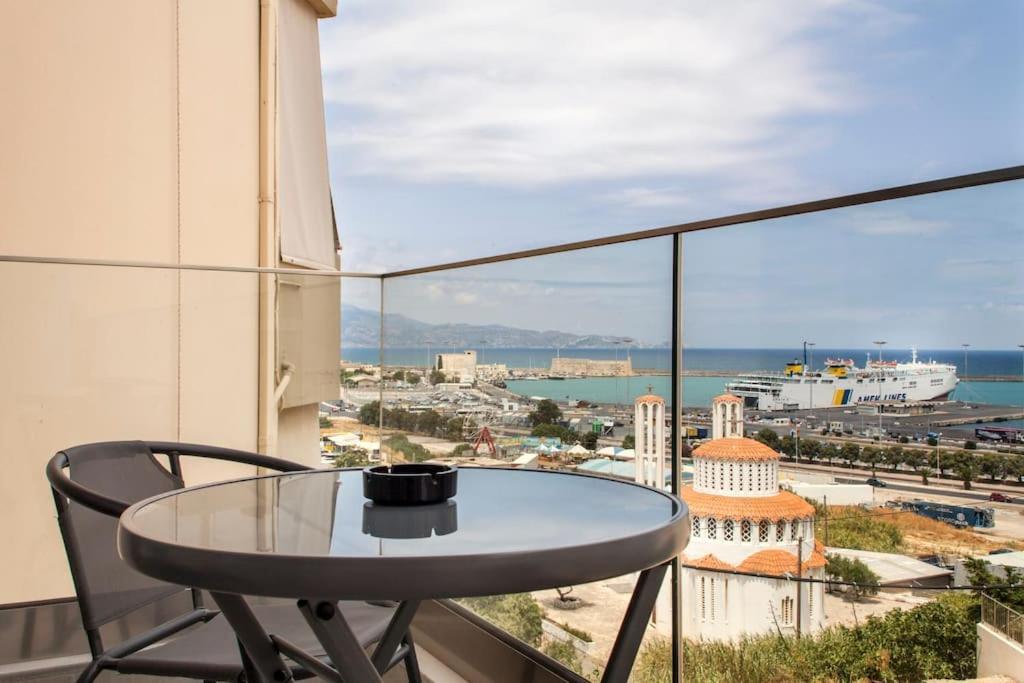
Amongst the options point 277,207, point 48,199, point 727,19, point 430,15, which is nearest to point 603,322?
point 48,199

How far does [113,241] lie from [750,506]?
2.88 m

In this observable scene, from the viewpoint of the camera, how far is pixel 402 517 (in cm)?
128

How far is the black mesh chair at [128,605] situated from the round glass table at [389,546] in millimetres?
262

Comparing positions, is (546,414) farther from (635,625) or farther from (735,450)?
(635,625)

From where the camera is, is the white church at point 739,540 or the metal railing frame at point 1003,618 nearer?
the metal railing frame at point 1003,618

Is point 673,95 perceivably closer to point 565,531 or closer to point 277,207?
point 277,207

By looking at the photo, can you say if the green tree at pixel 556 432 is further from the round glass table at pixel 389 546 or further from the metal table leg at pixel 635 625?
the metal table leg at pixel 635 625

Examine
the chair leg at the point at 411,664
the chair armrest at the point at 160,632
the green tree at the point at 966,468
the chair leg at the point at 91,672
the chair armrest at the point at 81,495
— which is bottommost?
the chair leg at the point at 411,664

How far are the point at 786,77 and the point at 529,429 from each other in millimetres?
30602

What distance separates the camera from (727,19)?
29.6 m

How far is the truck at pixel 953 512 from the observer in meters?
1.75

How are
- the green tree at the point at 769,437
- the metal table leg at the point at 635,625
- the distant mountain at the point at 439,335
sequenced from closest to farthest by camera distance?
the metal table leg at the point at 635,625 < the green tree at the point at 769,437 < the distant mountain at the point at 439,335

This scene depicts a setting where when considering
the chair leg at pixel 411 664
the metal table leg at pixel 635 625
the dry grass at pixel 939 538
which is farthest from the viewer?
the chair leg at pixel 411 664

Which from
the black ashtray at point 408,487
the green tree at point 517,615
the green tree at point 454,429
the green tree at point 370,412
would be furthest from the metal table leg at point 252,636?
Result: the green tree at point 370,412
